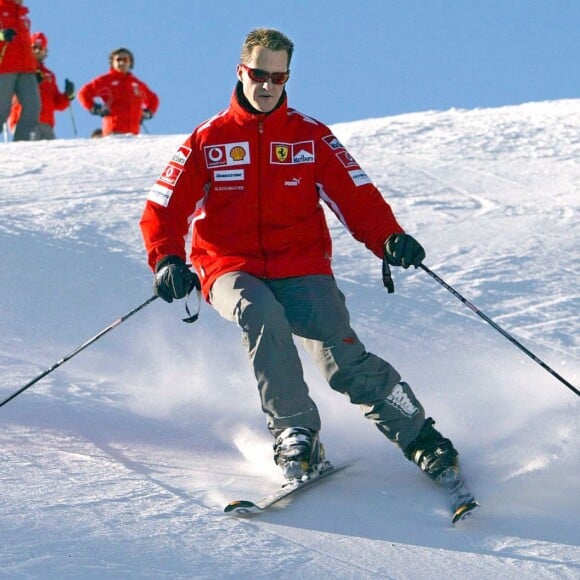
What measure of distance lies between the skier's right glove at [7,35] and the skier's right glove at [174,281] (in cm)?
811

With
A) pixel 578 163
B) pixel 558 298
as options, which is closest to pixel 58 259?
pixel 558 298

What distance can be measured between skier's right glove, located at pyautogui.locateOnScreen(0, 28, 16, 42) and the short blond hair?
780 cm

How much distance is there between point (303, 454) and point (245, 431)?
31.3 inches

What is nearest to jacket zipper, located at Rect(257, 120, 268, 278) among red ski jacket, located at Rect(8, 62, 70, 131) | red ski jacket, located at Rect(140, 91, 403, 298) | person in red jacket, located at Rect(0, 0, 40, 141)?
red ski jacket, located at Rect(140, 91, 403, 298)

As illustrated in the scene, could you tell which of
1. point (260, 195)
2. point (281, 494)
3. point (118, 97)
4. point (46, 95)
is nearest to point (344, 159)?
point (260, 195)

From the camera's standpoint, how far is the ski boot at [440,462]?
159 inches

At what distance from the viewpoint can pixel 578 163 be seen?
10.1 m

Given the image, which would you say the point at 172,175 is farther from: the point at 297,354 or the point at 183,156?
the point at 297,354

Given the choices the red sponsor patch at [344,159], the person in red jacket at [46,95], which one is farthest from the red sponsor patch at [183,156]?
the person in red jacket at [46,95]

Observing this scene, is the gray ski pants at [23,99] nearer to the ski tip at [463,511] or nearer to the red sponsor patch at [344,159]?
the red sponsor patch at [344,159]

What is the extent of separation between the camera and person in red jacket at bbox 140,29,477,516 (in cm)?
436

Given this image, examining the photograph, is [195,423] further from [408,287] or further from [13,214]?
[13,214]

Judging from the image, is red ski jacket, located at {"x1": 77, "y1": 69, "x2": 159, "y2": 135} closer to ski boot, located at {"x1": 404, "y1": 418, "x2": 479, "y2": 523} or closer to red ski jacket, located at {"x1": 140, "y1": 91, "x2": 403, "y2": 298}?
red ski jacket, located at {"x1": 140, "y1": 91, "x2": 403, "y2": 298}

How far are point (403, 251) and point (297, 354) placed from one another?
1.86 feet
